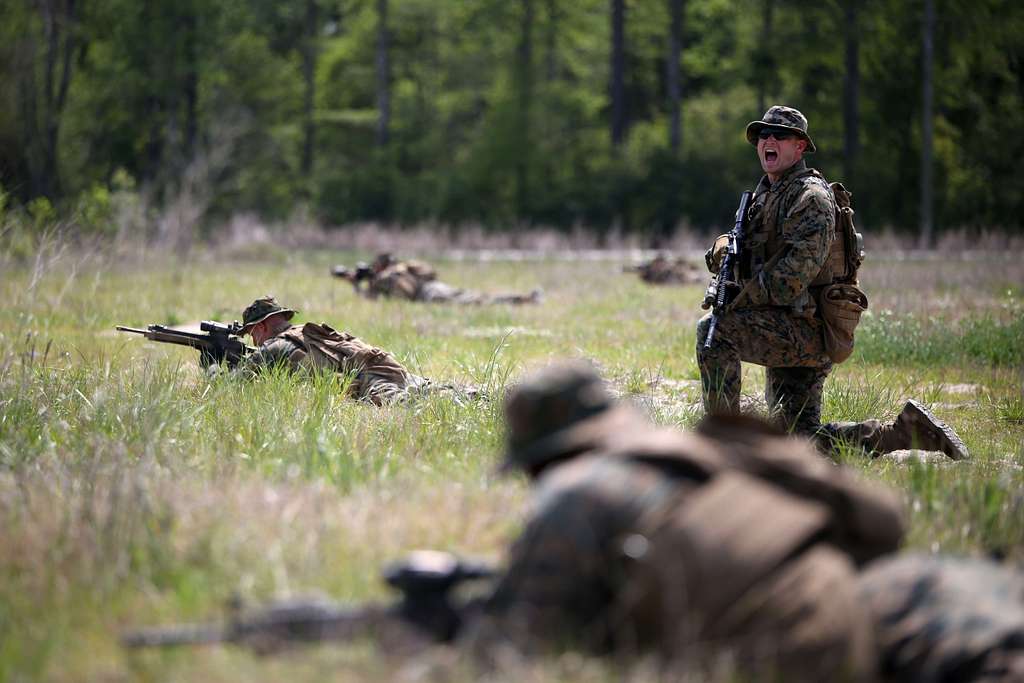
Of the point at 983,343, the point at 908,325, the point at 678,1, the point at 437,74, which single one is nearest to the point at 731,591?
the point at 983,343

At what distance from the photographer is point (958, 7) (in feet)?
105

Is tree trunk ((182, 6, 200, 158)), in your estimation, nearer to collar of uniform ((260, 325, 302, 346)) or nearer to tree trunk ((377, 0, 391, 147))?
tree trunk ((377, 0, 391, 147))

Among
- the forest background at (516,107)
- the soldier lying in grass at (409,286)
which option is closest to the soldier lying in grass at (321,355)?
Answer: the soldier lying in grass at (409,286)

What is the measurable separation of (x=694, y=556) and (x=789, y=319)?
409 centimetres

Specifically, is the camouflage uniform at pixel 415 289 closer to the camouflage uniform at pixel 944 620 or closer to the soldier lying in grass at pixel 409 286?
the soldier lying in grass at pixel 409 286

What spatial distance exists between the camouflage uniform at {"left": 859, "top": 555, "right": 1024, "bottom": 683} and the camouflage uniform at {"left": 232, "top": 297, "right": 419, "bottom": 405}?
4.14 m

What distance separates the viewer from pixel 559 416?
2.91 m

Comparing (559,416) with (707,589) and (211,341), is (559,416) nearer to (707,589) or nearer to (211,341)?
(707,589)

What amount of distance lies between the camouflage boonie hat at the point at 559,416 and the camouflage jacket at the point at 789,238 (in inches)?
139

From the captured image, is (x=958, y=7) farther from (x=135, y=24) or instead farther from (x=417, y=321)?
(x=417, y=321)

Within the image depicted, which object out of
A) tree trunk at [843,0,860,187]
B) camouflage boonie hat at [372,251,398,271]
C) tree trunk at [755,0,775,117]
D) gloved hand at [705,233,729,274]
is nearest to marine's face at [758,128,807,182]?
gloved hand at [705,233,729,274]

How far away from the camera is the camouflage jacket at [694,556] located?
249cm

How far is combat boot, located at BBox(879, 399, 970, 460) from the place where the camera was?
20.1 ft

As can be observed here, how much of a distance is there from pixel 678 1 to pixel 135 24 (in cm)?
1691
